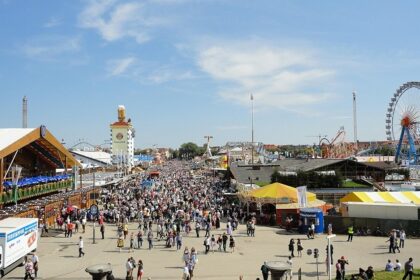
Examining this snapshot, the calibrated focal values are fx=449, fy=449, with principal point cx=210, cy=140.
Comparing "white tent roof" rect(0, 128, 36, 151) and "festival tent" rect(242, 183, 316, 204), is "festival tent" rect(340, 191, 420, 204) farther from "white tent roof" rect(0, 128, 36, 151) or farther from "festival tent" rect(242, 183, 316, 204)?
"white tent roof" rect(0, 128, 36, 151)

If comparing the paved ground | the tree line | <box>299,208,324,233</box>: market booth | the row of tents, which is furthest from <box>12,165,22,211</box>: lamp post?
the tree line

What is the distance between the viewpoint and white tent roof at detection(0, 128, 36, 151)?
2837 centimetres

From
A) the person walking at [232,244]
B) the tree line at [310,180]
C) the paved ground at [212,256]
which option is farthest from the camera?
the tree line at [310,180]

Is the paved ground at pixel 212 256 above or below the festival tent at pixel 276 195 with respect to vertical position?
below

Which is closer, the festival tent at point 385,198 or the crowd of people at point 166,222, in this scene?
the crowd of people at point 166,222

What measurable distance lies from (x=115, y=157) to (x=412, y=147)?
74434 mm

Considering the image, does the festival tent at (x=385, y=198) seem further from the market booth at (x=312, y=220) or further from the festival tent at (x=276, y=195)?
the market booth at (x=312, y=220)

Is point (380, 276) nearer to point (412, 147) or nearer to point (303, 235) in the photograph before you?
point (303, 235)

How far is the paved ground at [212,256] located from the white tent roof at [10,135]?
23.1 ft

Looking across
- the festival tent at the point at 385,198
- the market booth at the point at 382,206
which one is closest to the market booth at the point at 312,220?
the market booth at the point at 382,206

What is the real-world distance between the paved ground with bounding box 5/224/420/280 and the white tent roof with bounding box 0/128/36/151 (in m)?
7.04

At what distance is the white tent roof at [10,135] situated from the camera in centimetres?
2837

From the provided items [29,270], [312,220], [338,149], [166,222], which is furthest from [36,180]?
[338,149]

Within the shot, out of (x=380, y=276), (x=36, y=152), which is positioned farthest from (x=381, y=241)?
(x=36, y=152)
